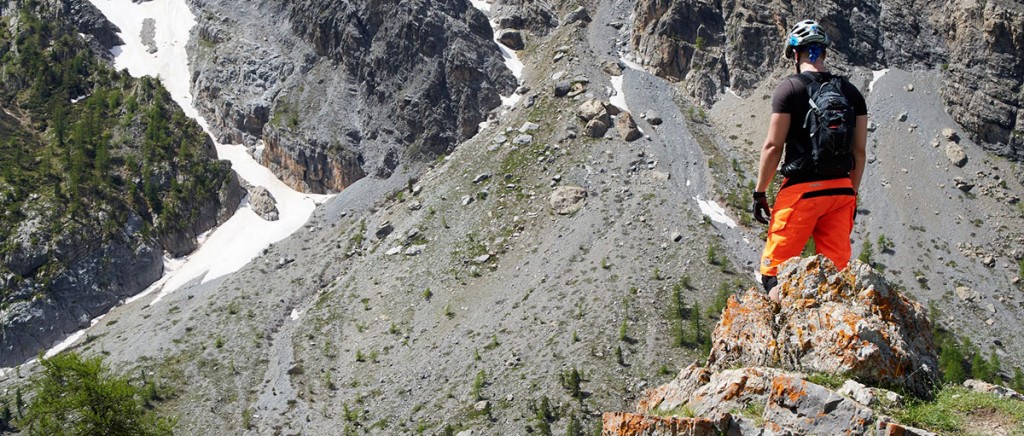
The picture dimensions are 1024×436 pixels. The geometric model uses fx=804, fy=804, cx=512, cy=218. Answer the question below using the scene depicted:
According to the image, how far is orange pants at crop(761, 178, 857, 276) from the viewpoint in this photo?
1030 cm

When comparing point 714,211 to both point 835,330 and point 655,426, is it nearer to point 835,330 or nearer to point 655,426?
point 835,330

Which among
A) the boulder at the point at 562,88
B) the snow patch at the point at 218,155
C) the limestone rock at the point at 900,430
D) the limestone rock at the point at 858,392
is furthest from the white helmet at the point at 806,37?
the snow patch at the point at 218,155

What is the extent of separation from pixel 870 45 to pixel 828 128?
316 feet

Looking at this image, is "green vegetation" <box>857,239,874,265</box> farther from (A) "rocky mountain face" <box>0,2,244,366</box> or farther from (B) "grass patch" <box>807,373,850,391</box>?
(A) "rocky mountain face" <box>0,2,244,366</box>

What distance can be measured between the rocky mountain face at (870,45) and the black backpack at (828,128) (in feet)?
288

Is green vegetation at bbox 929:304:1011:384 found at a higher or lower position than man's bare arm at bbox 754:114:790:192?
lower

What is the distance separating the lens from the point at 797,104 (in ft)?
33.3

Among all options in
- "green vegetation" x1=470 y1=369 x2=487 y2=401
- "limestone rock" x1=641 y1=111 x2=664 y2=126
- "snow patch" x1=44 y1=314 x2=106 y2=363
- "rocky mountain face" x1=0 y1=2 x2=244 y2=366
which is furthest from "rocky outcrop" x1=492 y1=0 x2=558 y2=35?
"snow patch" x1=44 y1=314 x2=106 y2=363

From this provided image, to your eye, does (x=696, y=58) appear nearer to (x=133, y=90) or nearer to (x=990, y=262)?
(x=990, y=262)

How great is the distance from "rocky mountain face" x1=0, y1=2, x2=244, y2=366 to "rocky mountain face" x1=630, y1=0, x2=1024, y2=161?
57435 millimetres

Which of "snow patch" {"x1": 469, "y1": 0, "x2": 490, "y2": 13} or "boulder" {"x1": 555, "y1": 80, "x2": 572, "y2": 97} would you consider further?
"snow patch" {"x1": 469, "y1": 0, "x2": 490, "y2": 13}

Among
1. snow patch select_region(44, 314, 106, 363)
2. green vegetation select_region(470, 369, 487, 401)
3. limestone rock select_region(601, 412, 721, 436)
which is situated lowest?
green vegetation select_region(470, 369, 487, 401)

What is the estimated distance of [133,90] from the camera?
110188 millimetres

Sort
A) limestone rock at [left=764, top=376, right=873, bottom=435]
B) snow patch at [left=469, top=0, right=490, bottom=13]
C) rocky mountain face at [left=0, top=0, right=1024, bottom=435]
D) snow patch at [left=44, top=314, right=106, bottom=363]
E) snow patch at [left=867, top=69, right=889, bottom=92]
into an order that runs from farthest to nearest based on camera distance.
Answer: snow patch at [left=469, top=0, right=490, bottom=13], snow patch at [left=867, top=69, right=889, bottom=92], snow patch at [left=44, top=314, right=106, bottom=363], rocky mountain face at [left=0, top=0, right=1024, bottom=435], limestone rock at [left=764, top=376, right=873, bottom=435]
